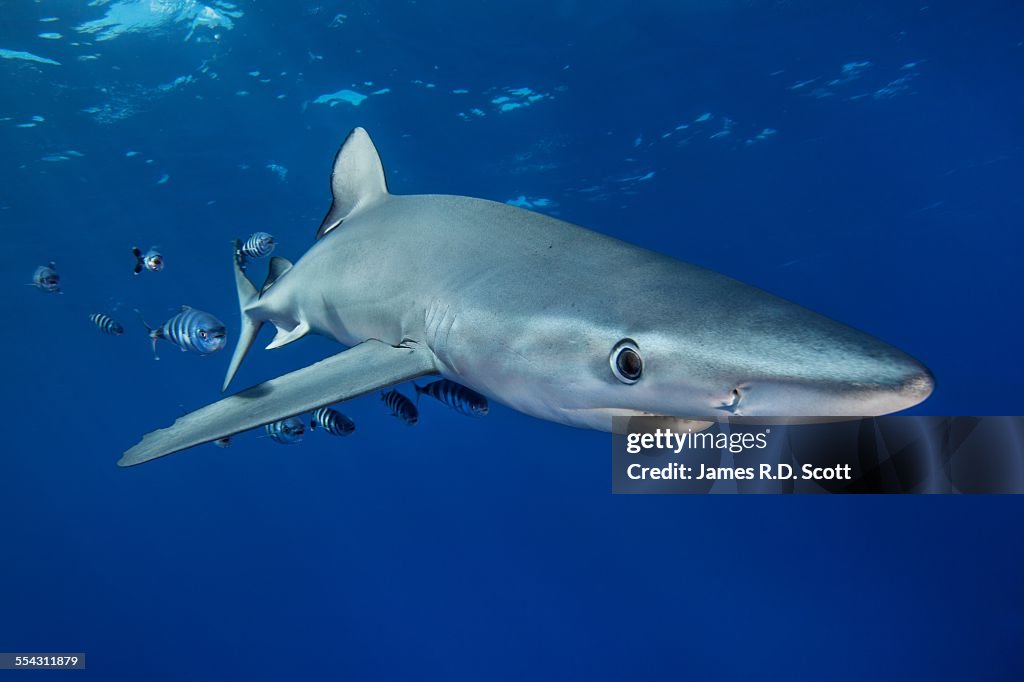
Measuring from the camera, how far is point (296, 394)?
113 inches

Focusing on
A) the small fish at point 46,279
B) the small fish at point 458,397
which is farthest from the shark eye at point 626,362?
the small fish at point 46,279

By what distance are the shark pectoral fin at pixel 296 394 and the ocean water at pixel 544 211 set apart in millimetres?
11501

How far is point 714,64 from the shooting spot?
49.1ft

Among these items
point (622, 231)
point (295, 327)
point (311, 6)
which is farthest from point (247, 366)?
point (295, 327)

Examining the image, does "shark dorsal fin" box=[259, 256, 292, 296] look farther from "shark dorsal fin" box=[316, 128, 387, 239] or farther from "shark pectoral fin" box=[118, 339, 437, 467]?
"shark pectoral fin" box=[118, 339, 437, 467]

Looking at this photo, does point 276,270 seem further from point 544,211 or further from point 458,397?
point 544,211

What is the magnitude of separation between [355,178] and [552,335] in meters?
3.02

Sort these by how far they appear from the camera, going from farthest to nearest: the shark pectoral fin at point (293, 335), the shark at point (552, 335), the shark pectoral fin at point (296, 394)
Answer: the shark pectoral fin at point (293, 335) → the shark pectoral fin at point (296, 394) → the shark at point (552, 335)

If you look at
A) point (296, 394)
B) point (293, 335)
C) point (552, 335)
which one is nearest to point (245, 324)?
point (293, 335)

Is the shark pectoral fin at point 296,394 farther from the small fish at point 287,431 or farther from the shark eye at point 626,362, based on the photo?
the small fish at point 287,431

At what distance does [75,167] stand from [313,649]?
42.2 meters

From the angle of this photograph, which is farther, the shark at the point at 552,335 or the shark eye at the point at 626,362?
the shark eye at the point at 626,362

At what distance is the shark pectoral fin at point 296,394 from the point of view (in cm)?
268

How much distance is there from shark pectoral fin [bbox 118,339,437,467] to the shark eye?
3.87 ft
